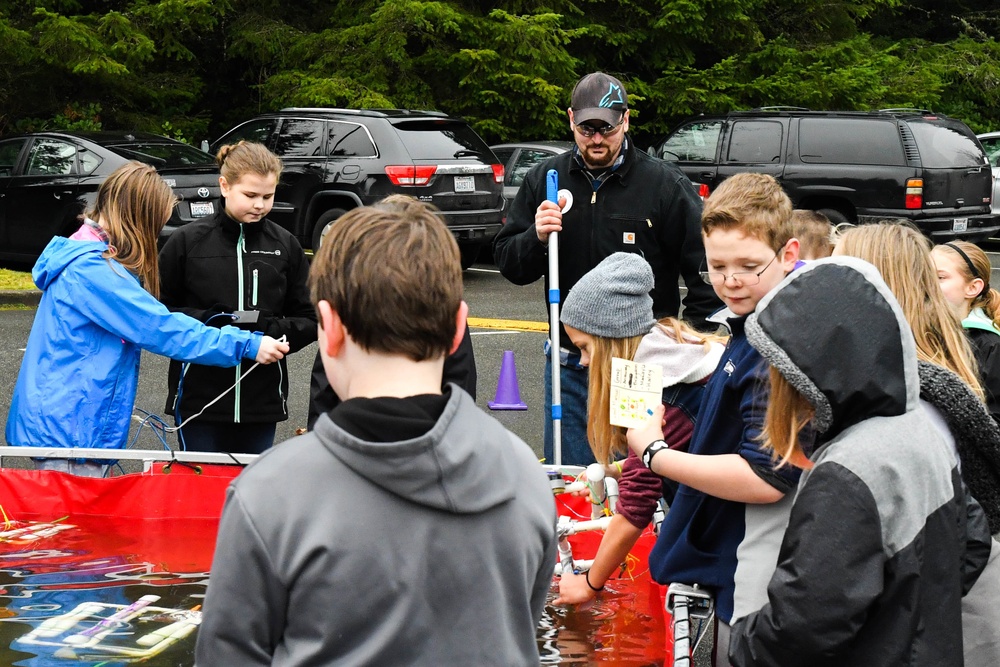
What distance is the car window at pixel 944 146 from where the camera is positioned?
14.5 meters

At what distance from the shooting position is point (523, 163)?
623 inches

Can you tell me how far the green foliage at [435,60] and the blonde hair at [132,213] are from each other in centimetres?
1357

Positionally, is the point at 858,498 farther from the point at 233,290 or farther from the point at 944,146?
the point at 944,146

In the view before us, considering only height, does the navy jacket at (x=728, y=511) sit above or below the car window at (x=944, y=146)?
below

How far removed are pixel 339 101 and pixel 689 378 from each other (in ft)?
51.7

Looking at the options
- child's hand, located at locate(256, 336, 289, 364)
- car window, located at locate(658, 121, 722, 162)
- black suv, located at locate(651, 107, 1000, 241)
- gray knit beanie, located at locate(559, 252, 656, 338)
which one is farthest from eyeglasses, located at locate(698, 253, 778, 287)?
car window, located at locate(658, 121, 722, 162)

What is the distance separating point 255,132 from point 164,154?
1539 mm

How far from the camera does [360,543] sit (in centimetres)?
164

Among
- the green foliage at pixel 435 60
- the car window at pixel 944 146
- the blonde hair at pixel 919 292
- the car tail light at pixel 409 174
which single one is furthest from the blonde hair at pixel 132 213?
the green foliage at pixel 435 60

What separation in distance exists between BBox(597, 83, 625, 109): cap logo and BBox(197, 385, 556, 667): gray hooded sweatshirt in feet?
9.84

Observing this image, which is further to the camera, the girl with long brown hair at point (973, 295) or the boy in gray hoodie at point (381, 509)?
the girl with long brown hair at point (973, 295)

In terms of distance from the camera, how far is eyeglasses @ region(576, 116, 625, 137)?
459cm

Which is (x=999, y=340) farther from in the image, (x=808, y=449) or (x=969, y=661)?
(x=808, y=449)

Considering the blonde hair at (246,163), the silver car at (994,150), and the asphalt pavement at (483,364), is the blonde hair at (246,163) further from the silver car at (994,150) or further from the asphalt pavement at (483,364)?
the silver car at (994,150)
